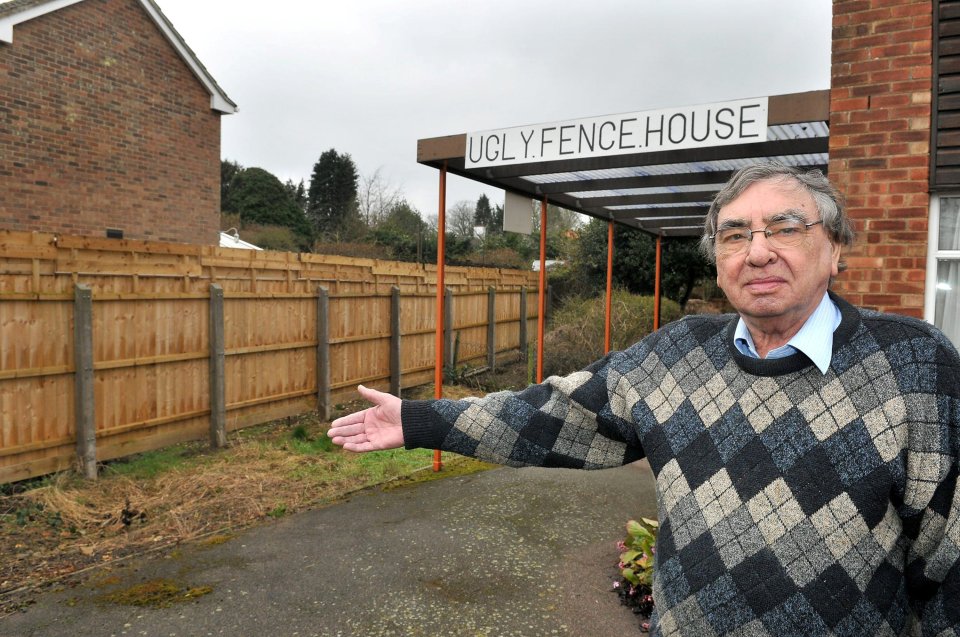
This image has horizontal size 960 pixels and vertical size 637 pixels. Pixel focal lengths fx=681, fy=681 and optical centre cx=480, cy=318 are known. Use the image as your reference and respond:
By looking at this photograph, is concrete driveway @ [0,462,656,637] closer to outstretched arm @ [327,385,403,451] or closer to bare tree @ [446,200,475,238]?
outstretched arm @ [327,385,403,451]

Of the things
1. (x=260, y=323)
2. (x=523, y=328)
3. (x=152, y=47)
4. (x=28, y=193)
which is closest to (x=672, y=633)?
(x=260, y=323)

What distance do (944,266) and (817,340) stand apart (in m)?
2.91

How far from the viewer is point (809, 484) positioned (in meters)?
1.41

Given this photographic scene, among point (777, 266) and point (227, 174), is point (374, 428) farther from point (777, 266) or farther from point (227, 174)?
point (227, 174)

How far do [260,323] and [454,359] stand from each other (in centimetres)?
448

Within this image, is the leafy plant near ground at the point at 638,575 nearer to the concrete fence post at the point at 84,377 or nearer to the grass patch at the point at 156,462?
the grass patch at the point at 156,462

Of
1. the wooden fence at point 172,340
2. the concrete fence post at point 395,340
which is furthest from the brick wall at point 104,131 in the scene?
the concrete fence post at point 395,340

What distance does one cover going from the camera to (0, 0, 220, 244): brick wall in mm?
10516

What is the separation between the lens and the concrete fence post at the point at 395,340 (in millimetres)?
9953

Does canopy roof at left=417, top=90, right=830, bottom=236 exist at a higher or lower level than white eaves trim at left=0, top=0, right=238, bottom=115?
lower

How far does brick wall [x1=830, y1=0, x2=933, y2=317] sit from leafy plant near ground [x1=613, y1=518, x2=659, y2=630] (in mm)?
1773

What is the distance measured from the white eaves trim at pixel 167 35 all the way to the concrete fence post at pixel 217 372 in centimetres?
671

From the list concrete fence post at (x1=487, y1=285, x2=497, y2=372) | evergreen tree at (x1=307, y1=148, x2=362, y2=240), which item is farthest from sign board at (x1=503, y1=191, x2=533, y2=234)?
evergreen tree at (x1=307, y1=148, x2=362, y2=240)

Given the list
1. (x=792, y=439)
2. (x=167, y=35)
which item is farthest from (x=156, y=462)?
(x=167, y=35)
